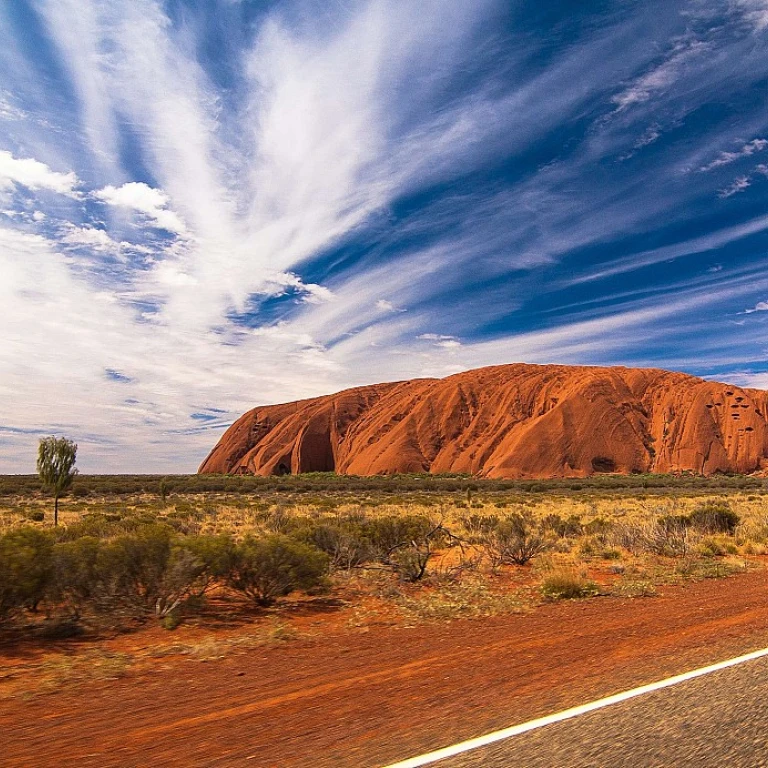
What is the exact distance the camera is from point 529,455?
85.4m

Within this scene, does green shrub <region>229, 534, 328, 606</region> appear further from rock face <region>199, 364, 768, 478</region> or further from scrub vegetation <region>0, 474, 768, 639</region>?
rock face <region>199, 364, 768, 478</region>

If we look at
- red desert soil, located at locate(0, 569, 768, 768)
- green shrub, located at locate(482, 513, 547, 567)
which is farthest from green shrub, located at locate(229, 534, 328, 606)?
Answer: green shrub, located at locate(482, 513, 547, 567)

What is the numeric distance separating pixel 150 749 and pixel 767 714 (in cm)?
470

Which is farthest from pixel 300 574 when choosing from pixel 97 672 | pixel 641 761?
pixel 641 761

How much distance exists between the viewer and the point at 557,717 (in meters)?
4.58

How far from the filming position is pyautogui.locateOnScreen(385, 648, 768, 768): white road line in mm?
3879

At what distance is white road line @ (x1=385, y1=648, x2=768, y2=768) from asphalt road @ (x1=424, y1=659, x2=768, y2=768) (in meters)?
0.08

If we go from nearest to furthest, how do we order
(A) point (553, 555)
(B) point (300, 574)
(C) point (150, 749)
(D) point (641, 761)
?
1. (D) point (641, 761)
2. (C) point (150, 749)
3. (B) point (300, 574)
4. (A) point (553, 555)

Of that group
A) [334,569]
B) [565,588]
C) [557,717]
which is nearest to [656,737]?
[557,717]

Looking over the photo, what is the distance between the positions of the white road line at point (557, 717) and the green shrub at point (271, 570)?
580cm

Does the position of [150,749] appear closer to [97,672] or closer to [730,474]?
[97,672]

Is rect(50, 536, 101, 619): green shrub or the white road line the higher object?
rect(50, 536, 101, 619): green shrub

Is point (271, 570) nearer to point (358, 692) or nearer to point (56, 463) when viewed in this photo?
point (358, 692)

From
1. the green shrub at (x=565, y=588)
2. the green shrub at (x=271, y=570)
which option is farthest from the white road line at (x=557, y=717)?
the green shrub at (x=271, y=570)
